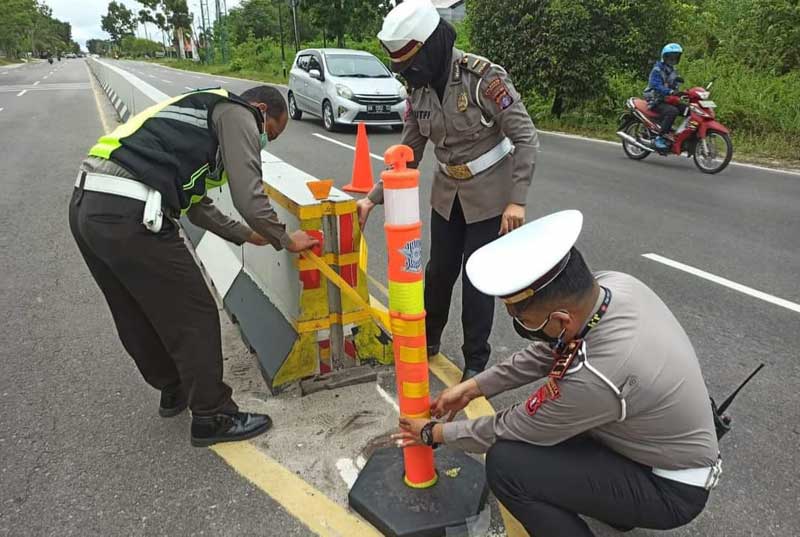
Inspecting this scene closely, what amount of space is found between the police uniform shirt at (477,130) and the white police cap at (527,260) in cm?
113

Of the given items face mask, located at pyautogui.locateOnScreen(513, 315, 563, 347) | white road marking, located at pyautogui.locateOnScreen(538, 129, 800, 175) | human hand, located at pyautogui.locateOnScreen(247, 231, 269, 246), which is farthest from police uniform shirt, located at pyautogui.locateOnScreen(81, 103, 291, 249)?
white road marking, located at pyautogui.locateOnScreen(538, 129, 800, 175)

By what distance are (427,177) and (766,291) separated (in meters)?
4.71

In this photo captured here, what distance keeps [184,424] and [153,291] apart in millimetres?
833

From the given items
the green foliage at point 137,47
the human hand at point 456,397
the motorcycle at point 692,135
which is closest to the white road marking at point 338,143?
the motorcycle at point 692,135

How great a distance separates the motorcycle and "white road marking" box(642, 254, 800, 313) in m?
4.17

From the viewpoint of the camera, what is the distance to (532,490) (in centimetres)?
191

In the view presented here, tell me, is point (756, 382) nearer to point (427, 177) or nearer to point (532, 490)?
point (532, 490)

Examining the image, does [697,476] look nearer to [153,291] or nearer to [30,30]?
[153,291]

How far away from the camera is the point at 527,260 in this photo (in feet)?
5.35

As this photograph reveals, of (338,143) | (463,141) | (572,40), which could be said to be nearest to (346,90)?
(338,143)

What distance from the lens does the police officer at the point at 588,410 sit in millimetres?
1667

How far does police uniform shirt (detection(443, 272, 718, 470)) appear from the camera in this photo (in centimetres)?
168

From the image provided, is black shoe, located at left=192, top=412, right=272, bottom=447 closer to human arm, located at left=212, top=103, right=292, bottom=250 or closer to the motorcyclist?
human arm, located at left=212, top=103, right=292, bottom=250

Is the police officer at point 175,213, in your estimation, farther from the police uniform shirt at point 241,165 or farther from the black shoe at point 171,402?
the black shoe at point 171,402
